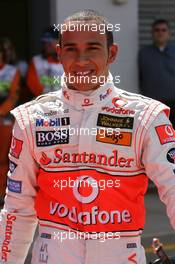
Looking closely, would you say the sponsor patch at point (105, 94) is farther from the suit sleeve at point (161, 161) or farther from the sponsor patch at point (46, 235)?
the sponsor patch at point (46, 235)

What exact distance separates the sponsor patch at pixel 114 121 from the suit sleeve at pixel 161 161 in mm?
71

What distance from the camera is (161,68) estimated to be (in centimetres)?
936

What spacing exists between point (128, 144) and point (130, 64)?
745 cm

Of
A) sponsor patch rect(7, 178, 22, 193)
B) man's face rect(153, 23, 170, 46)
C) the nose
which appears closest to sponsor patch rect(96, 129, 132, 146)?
the nose

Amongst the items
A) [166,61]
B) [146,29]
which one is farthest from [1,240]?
[146,29]

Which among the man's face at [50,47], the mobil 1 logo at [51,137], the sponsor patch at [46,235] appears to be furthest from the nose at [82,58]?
the man's face at [50,47]

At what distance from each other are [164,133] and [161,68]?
688 cm

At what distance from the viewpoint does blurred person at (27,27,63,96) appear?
8602mm

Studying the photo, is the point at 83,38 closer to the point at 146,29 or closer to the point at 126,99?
the point at 126,99

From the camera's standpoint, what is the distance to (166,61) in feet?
30.9

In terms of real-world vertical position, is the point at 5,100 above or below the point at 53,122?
below

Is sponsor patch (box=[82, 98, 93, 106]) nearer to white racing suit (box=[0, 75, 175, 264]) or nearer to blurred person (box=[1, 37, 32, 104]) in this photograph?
white racing suit (box=[0, 75, 175, 264])

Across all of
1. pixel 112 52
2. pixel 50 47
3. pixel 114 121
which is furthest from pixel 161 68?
pixel 114 121

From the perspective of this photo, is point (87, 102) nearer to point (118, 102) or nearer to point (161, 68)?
point (118, 102)
